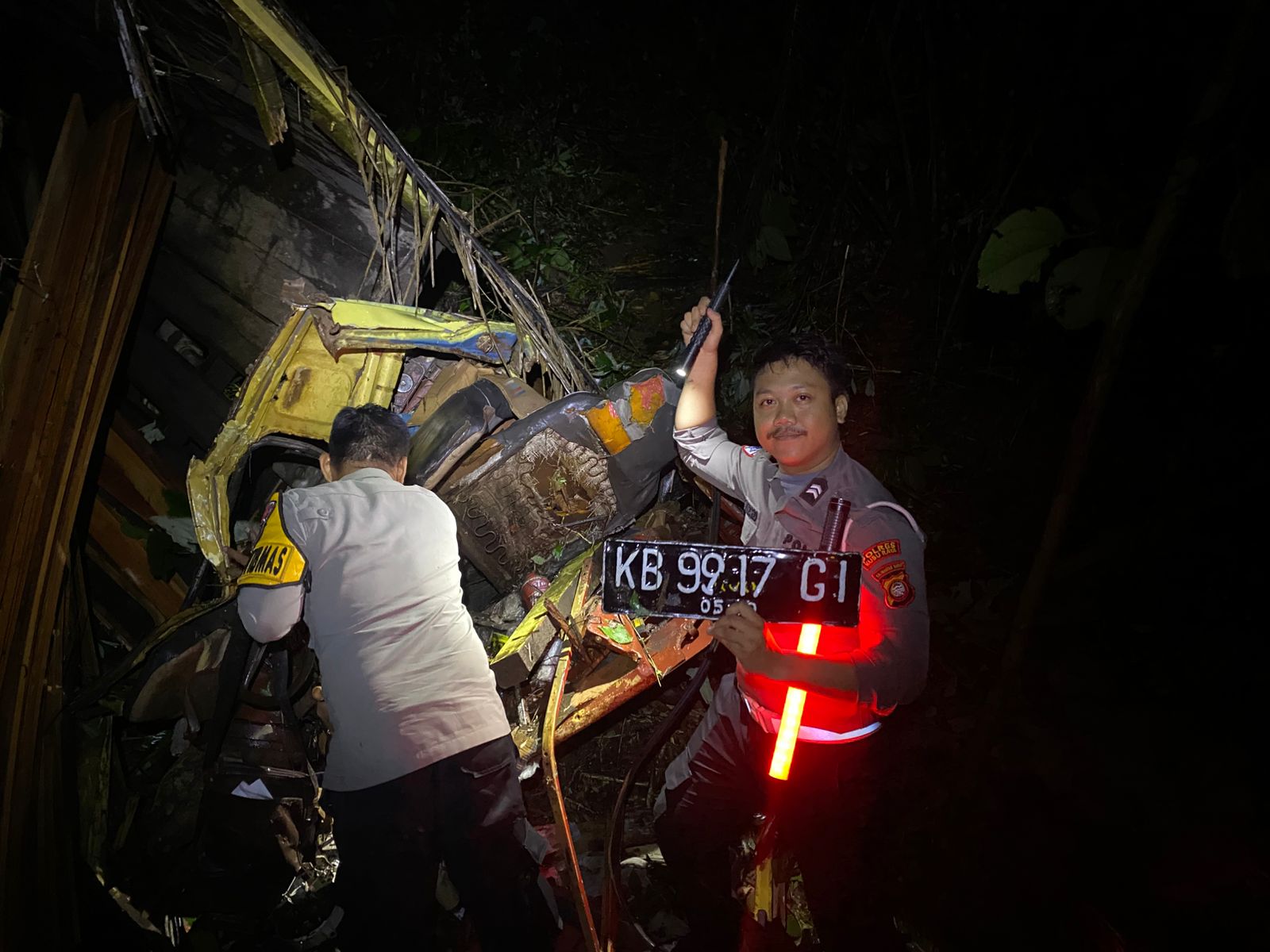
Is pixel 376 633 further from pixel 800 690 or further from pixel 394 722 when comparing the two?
pixel 800 690

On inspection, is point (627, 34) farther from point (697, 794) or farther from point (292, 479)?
point (697, 794)

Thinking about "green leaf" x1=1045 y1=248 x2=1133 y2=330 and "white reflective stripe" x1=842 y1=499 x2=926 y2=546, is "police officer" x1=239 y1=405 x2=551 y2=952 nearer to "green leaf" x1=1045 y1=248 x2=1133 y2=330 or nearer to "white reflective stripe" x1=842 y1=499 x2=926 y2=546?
"white reflective stripe" x1=842 y1=499 x2=926 y2=546

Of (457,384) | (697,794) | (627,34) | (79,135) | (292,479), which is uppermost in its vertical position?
(627,34)

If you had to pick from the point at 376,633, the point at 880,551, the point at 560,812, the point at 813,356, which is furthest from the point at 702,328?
the point at 560,812

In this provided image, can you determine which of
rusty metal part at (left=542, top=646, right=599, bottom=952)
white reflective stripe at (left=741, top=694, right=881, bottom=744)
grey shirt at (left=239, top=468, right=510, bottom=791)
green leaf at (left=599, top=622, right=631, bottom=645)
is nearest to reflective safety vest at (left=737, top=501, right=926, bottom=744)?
white reflective stripe at (left=741, top=694, right=881, bottom=744)

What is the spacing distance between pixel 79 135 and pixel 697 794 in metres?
5.59

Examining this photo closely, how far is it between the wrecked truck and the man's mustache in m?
1.10

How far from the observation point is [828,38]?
470cm

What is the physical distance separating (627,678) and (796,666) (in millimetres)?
1246

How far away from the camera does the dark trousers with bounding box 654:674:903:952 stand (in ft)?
8.01

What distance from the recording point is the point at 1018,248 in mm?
2105

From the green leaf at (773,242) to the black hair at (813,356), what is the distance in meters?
1.62

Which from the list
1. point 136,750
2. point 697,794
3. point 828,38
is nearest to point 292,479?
point 136,750

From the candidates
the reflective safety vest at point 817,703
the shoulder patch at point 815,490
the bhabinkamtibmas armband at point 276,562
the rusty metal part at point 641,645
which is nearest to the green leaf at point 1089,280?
the shoulder patch at point 815,490
